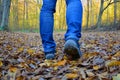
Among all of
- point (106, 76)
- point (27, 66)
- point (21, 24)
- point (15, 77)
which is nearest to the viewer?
point (106, 76)

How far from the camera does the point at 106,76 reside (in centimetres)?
190

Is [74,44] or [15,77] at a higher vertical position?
[74,44]

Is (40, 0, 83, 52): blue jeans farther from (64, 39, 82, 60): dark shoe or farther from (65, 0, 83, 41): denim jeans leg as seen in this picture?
(64, 39, 82, 60): dark shoe

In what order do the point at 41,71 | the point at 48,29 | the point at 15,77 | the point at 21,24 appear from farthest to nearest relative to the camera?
the point at 21,24
the point at 48,29
the point at 41,71
the point at 15,77

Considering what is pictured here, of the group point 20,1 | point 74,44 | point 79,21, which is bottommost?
point 74,44

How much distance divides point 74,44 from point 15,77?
2.09ft

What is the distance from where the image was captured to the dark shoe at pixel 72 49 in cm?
241

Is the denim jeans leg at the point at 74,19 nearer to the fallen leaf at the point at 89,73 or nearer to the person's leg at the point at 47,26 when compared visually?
the person's leg at the point at 47,26

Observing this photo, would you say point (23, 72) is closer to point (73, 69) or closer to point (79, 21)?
point (73, 69)

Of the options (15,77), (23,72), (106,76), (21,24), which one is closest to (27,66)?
(23,72)

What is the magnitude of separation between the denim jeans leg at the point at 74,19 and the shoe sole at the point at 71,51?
11cm

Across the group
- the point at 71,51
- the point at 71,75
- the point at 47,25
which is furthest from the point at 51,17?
the point at 71,75

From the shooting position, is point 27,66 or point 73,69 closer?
point 73,69

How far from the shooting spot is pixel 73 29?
100 inches
